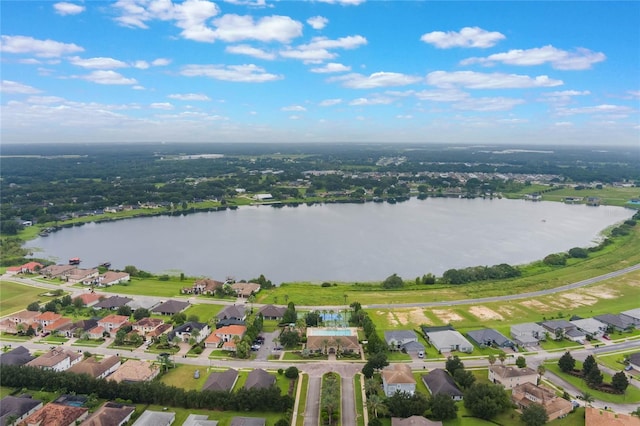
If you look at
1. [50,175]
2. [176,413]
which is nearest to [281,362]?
[176,413]

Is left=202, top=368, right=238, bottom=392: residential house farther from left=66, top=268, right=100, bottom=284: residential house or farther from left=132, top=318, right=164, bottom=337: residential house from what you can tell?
left=66, top=268, right=100, bottom=284: residential house

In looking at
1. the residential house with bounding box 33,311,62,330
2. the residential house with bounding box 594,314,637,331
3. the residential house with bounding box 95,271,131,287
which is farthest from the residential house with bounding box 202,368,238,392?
the residential house with bounding box 594,314,637,331

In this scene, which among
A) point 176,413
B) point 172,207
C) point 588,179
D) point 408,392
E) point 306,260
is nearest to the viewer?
point 176,413

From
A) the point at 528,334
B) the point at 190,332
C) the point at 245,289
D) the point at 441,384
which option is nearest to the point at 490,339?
the point at 528,334

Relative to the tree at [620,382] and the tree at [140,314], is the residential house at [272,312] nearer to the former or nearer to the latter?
the tree at [140,314]

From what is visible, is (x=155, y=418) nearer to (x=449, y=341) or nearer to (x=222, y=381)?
(x=222, y=381)

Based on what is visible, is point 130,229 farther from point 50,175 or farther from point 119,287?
point 50,175

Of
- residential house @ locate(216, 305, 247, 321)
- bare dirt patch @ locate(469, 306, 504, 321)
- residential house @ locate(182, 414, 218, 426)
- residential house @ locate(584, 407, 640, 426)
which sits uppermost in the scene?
residential house @ locate(584, 407, 640, 426)
